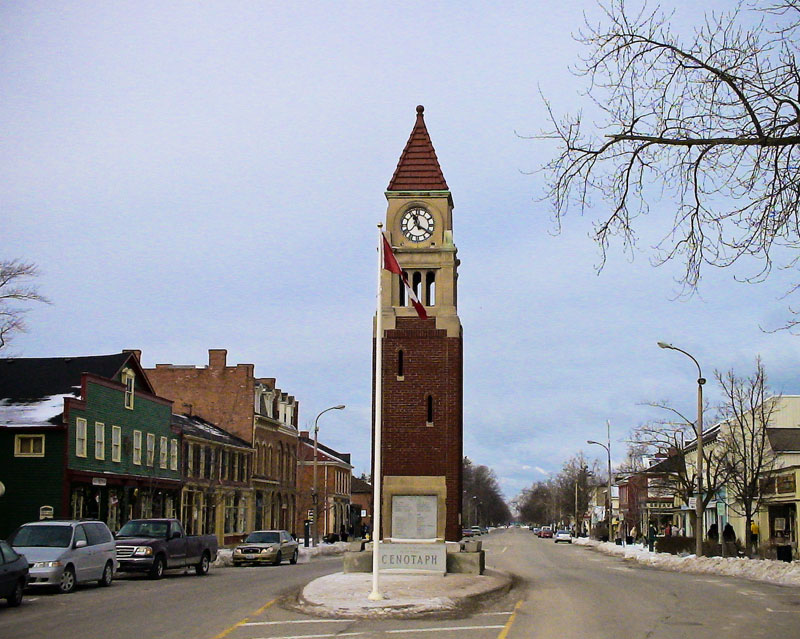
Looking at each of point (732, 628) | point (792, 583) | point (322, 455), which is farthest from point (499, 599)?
point (322, 455)

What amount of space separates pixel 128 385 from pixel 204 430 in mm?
13246

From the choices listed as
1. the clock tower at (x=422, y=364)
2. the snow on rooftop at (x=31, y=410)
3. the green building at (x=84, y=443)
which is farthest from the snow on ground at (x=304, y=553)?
the clock tower at (x=422, y=364)

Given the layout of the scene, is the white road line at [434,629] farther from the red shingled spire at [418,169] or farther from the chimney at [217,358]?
the chimney at [217,358]

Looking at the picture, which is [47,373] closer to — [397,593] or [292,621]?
[397,593]

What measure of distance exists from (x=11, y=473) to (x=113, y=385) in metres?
6.44

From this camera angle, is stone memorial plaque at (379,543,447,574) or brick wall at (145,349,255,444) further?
brick wall at (145,349,255,444)

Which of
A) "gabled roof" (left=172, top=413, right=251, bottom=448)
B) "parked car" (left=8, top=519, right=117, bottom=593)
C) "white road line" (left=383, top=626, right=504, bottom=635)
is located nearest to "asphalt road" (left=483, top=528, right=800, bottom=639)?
"white road line" (left=383, top=626, right=504, bottom=635)

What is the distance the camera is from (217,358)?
69812mm

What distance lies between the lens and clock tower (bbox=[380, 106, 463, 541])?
→ 29594mm

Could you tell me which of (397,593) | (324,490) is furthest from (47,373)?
(324,490)

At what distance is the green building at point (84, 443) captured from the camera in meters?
41.4

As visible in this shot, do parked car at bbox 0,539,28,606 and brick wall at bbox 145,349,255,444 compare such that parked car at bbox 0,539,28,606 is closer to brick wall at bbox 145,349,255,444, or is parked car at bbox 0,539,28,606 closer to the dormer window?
the dormer window

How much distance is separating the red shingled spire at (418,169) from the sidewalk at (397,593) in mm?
11627

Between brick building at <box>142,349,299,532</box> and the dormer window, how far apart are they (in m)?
19.5
